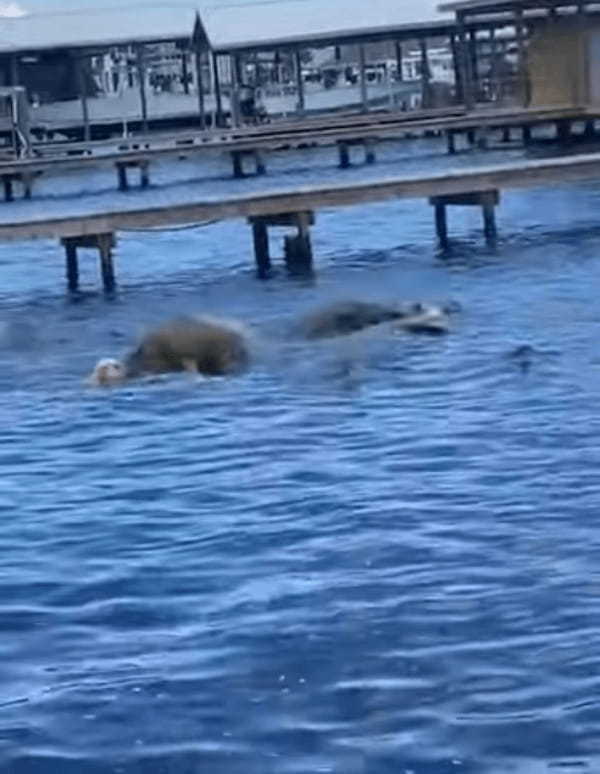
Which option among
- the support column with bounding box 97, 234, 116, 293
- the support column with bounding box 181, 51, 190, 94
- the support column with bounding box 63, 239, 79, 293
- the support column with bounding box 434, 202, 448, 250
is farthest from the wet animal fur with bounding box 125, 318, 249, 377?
the support column with bounding box 181, 51, 190, 94

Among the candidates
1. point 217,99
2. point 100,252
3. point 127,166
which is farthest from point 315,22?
point 100,252

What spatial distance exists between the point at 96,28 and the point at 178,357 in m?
45.9

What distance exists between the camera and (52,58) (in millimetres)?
69062

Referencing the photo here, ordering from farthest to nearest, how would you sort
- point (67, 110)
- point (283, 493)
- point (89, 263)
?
point (67, 110)
point (89, 263)
point (283, 493)

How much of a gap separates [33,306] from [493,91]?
108 ft

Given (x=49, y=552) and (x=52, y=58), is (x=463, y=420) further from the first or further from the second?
(x=52, y=58)

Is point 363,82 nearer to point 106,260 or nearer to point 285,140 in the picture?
point 285,140

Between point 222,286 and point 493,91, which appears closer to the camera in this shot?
point 222,286

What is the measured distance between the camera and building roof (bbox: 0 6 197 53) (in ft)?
207

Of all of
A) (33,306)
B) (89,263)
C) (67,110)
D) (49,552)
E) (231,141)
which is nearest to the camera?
(49,552)

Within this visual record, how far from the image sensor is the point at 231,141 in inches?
1914

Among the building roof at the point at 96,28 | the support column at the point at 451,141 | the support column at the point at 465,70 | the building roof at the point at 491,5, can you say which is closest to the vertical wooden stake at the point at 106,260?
the building roof at the point at 491,5

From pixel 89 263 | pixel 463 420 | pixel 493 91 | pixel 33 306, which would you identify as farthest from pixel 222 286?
pixel 493 91

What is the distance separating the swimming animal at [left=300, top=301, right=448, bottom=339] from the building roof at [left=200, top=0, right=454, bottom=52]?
1382 inches
